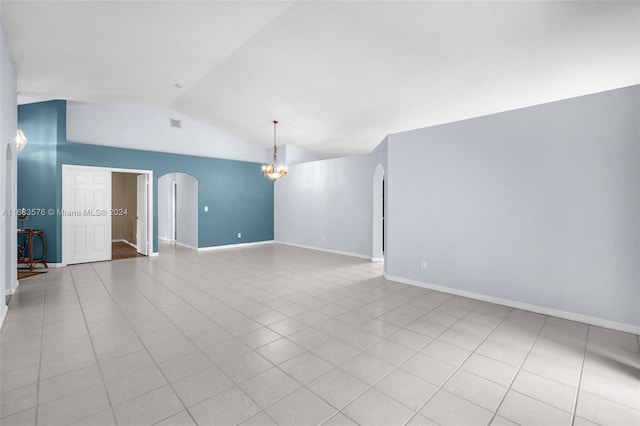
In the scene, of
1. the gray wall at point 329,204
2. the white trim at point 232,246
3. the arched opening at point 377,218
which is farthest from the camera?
the white trim at point 232,246

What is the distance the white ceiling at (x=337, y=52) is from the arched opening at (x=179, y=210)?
126 inches

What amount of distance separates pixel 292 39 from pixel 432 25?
194 centimetres

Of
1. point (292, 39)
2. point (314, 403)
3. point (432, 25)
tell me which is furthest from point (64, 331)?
point (432, 25)

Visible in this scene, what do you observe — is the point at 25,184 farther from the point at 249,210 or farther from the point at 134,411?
the point at 134,411

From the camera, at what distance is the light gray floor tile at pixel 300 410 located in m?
1.85

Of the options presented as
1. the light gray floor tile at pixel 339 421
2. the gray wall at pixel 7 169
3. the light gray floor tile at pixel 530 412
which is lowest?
the light gray floor tile at pixel 530 412

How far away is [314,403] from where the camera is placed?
2.02 m

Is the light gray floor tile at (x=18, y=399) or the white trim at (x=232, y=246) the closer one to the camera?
the light gray floor tile at (x=18, y=399)

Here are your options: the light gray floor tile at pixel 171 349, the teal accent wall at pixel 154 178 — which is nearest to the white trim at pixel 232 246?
the teal accent wall at pixel 154 178

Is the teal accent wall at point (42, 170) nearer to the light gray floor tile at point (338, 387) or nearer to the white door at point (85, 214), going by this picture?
the white door at point (85, 214)

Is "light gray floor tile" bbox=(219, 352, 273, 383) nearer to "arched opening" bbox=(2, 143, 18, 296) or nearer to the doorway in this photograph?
"arched opening" bbox=(2, 143, 18, 296)

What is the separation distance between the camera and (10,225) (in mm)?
4117

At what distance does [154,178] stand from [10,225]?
3754mm

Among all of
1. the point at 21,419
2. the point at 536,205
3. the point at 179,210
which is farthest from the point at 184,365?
the point at 179,210
